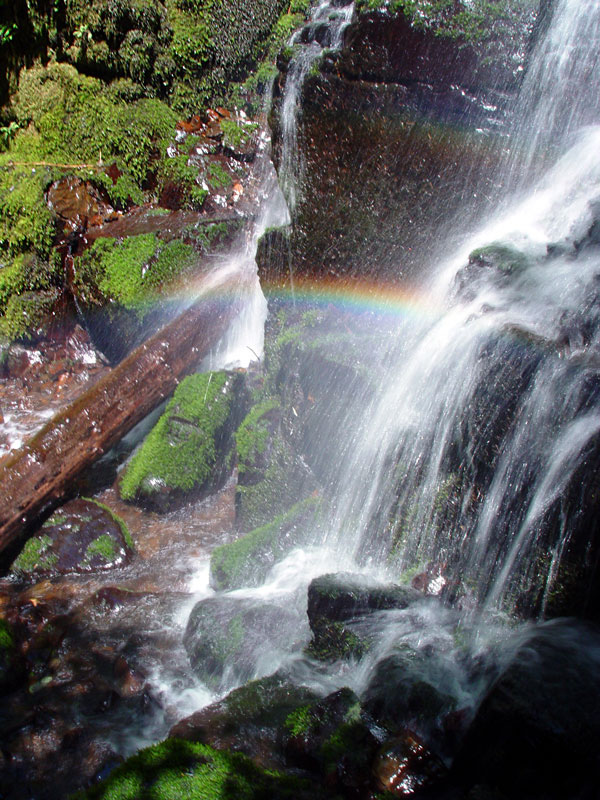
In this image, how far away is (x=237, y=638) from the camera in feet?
12.6

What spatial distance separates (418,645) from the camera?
3328 mm

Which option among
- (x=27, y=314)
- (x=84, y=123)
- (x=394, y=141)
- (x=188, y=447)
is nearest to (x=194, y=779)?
(x=188, y=447)

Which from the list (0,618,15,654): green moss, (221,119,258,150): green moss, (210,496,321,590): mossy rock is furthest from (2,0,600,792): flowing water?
(221,119,258,150): green moss

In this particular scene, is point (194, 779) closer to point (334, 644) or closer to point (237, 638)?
point (334, 644)

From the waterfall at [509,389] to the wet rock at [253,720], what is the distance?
1.43 m

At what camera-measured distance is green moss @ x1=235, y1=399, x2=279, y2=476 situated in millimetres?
5637

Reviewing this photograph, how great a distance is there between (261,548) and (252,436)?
1.33m

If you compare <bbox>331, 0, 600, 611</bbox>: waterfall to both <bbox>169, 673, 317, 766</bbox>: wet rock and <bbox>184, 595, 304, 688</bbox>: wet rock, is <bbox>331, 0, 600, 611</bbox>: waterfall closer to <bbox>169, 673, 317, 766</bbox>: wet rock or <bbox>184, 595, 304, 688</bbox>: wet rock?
<bbox>184, 595, 304, 688</bbox>: wet rock

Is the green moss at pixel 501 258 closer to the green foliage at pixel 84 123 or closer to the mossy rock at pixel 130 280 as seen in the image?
the mossy rock at pixel 130 280

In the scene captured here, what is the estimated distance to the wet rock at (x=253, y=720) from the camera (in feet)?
9.04

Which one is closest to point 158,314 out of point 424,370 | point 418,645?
point 424,370

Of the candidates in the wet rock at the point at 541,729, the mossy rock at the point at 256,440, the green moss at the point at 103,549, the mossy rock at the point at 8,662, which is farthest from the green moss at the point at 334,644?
the green moss at the point at 103,549

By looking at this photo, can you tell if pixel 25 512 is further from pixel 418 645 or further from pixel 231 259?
pixel 231 259

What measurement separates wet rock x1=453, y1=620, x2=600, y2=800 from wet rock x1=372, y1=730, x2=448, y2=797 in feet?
0.43
